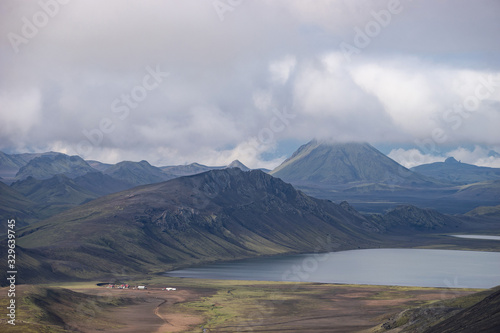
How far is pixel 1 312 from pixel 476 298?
471 ft

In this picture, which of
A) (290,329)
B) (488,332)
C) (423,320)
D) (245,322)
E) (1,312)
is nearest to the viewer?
(488,332)

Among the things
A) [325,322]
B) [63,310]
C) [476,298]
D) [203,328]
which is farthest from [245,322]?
[476,298]

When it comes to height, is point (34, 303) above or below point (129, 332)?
above

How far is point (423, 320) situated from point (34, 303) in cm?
12227

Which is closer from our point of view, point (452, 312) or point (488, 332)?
point (488, 332)

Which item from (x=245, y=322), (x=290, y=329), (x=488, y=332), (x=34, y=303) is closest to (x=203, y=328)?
(x=245, y=322)

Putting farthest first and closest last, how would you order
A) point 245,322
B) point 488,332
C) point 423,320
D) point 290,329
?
point 245,322 < point 290,329 < point 423,320 < point 488,332

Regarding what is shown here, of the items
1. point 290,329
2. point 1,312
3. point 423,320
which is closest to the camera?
point 423,320

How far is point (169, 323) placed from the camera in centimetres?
19875

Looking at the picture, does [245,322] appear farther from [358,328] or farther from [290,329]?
[358,328]

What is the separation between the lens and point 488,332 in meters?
107

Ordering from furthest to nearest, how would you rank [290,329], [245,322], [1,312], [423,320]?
[245,322], [290,329], [1,312], [423,320]

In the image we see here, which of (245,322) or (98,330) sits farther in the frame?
(245,322)

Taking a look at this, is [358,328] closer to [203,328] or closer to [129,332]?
[203,328]
